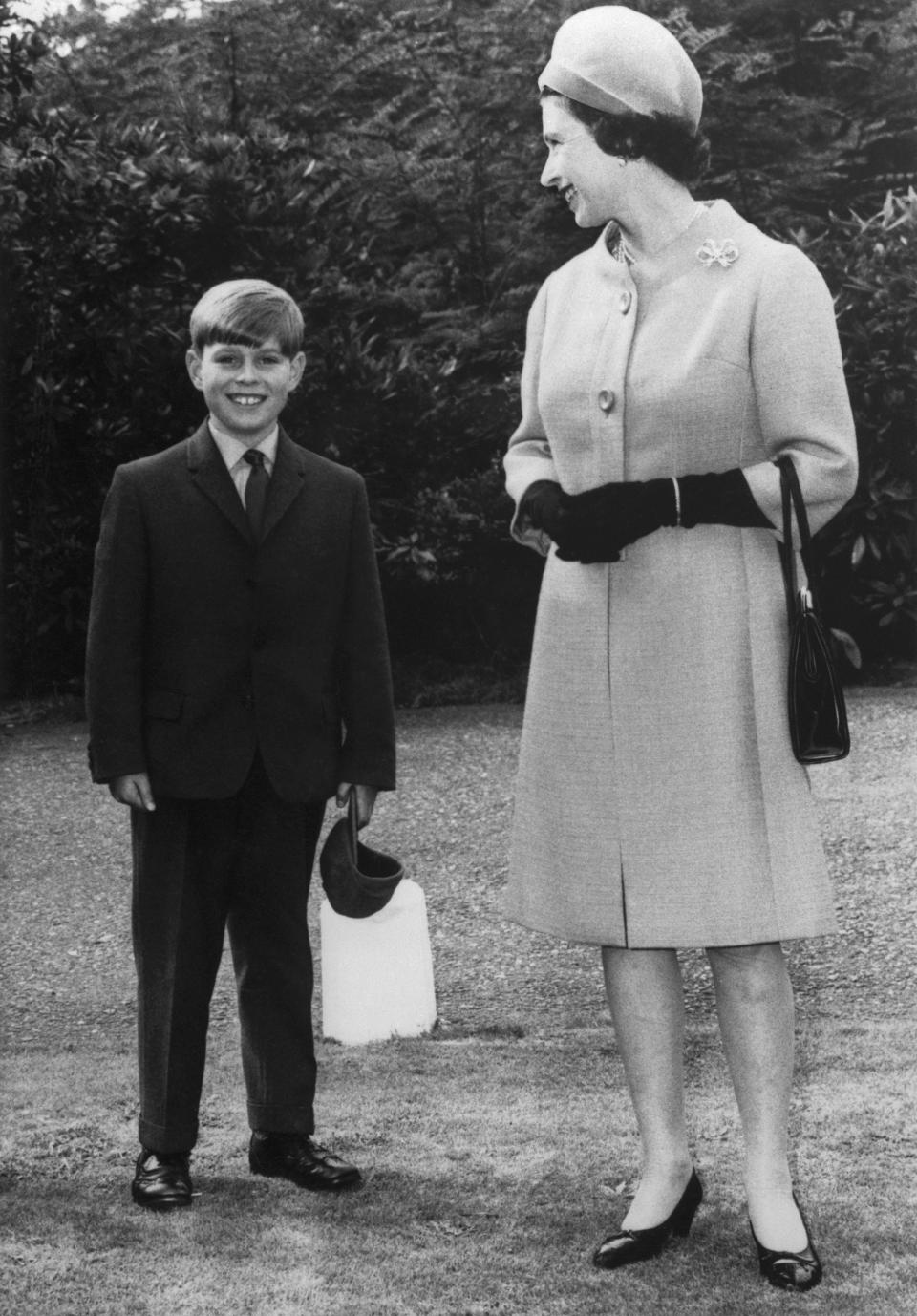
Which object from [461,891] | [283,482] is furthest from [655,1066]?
[461,891]

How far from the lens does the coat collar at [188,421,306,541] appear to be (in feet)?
11.6

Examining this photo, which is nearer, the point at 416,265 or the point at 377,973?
the point at 377,973

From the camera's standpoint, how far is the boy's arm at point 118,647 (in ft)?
11.2

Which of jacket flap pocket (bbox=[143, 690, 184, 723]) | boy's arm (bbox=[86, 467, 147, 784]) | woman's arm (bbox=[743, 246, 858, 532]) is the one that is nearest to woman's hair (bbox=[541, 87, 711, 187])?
woman's arm (bbox=[743, 246, 858, 532])

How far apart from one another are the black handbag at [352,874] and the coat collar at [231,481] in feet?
2.05

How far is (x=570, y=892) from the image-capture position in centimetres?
317

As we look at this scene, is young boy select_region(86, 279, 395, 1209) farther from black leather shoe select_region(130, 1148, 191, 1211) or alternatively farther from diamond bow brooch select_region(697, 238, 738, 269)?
diamond bow brooch select_region(697, 238, 738, 269)

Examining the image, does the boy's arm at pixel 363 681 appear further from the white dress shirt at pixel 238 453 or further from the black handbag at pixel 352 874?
the white dress shirt at pixel 238 453

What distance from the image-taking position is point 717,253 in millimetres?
3047

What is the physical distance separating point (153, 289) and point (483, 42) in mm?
2804

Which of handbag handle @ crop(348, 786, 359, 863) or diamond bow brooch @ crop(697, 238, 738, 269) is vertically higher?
diamond bow brooch @ crop(697, 238, 738, 269)

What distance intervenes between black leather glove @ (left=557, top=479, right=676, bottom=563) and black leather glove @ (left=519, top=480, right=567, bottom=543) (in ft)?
0.06

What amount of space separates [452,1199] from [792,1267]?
2.51 ft

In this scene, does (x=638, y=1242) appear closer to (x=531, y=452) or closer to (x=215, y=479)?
(x=531, y=452)
